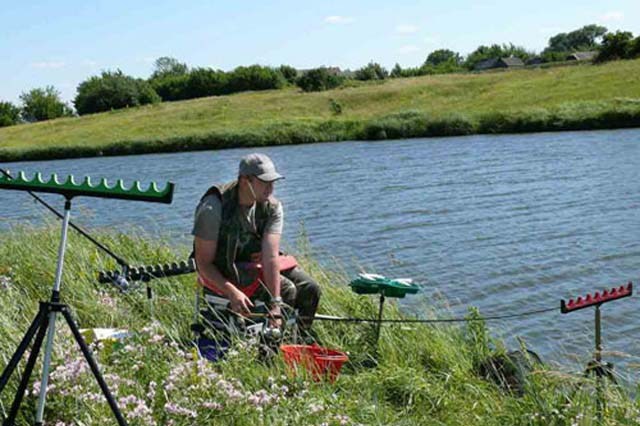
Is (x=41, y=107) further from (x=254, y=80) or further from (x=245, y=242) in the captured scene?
(x=245, y=242)

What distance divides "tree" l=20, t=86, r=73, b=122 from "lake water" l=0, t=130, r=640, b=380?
62533 mm

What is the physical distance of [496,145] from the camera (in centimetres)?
3023

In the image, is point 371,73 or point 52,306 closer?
point 52,306

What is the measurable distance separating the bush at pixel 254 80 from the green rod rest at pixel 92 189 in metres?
71.5

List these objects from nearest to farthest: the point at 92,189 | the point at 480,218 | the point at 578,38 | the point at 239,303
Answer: the point at 92,189, the point at 239,303, the point at 480,218, the point at 578,38

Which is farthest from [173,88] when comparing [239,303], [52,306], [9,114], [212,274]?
[52,306]

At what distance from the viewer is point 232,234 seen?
5207mm

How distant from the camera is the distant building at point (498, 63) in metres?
99.3

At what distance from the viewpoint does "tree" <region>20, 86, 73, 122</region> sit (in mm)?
90062

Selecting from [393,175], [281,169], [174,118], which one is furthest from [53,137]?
[393,175]

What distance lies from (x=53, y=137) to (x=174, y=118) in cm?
687

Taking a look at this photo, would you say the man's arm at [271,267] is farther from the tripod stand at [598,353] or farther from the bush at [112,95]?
the bush at [112,95]

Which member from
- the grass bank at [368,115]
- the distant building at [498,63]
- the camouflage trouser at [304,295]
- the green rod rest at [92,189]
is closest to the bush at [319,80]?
the grass bank at [368,115]

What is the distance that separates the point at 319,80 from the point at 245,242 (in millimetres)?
56502
